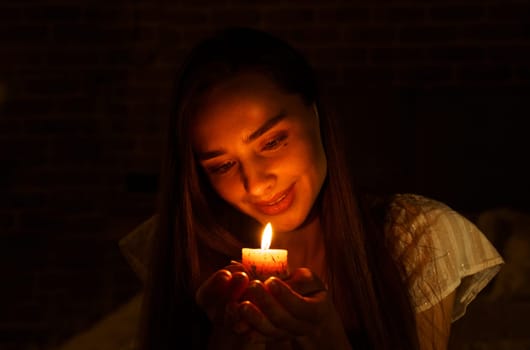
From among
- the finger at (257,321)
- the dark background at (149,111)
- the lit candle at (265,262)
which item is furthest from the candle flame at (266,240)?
the dark background at (149,111)

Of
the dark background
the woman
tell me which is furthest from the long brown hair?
the dark background

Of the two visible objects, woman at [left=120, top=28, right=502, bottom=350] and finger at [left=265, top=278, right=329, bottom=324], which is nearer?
finger at [left=265, top=278, right=329, bottom=324]

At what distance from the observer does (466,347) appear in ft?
7.76

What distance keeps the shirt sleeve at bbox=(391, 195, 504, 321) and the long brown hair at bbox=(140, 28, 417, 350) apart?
63 millimetres

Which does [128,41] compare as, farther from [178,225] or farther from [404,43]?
[178,225]

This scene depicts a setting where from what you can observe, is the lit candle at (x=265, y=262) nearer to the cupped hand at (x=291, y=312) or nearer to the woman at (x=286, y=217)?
the cupped hand at (x=291, y=312)

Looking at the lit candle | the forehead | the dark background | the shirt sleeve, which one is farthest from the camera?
the dark background

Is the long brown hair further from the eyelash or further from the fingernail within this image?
the fingernail

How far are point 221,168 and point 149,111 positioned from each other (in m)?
1.89

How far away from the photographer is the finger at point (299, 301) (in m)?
1.31

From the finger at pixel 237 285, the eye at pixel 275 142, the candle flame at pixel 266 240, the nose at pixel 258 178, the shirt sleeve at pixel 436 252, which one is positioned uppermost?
the eye at pixel 275 142

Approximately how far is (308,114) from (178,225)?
503 mm

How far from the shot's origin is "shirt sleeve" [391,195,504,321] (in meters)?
1.94

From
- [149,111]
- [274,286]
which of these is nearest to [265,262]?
[274,286]
